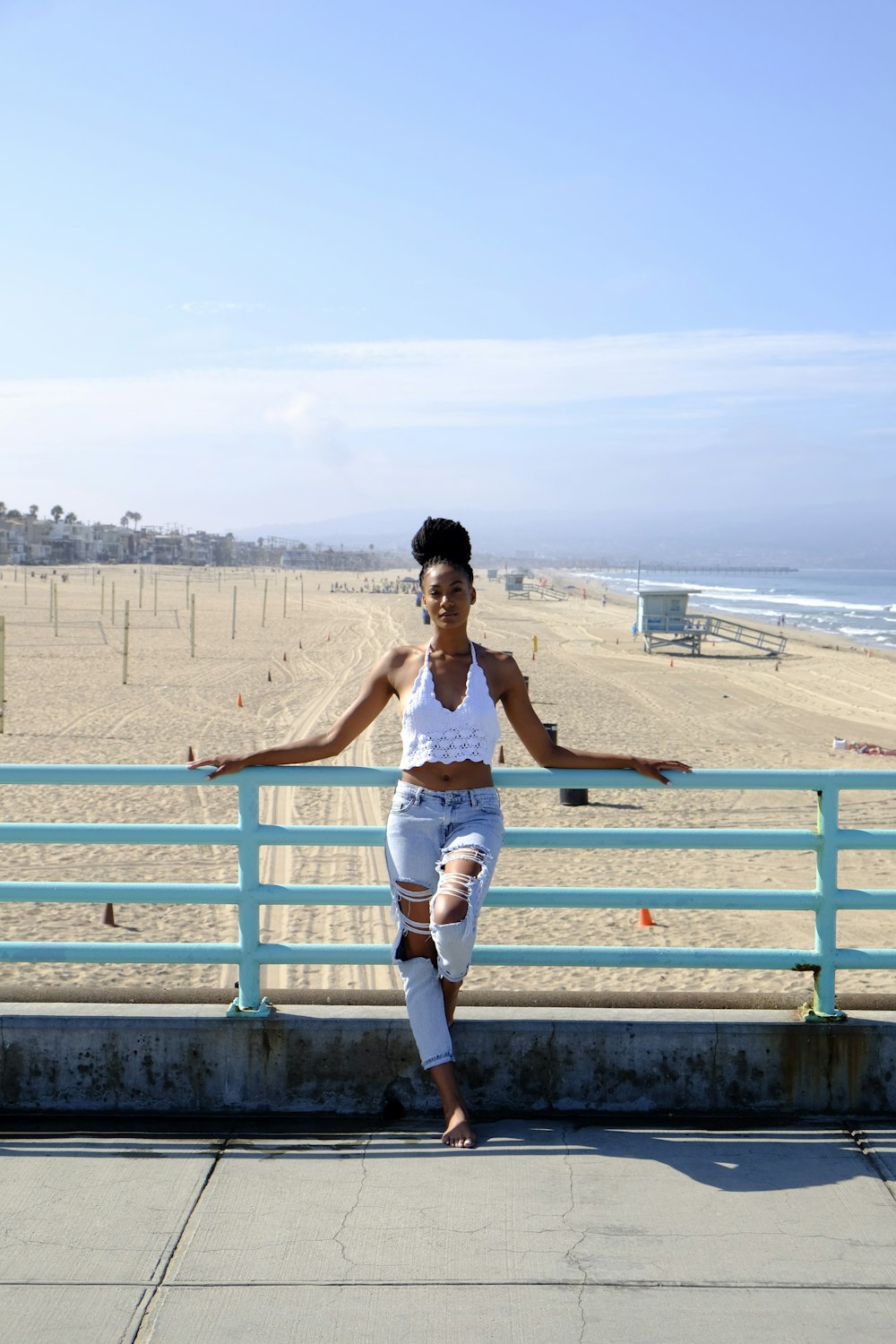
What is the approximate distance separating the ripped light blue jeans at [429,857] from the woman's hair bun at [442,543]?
30.7 inches

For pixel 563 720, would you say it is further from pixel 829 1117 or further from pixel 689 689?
pixel 829 1117

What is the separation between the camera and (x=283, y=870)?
1134 centimetres

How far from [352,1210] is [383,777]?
1341 mm

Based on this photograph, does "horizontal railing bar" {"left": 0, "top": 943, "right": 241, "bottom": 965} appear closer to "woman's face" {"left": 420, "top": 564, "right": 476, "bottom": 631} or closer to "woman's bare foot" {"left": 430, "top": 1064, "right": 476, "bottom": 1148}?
"woman's bare foot" {"left": 430, "top": 1064, "right": 476, "bottom": 1148}

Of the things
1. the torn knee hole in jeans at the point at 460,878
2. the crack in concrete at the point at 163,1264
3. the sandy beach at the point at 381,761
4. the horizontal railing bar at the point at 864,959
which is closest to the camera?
the crack in concrete at the point at 163,1264

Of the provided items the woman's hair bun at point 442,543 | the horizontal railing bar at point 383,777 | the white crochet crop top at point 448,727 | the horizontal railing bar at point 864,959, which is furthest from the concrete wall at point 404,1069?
the woman's hair bun at point 442,543

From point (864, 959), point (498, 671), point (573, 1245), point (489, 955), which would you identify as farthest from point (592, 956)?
point (573, 1245)

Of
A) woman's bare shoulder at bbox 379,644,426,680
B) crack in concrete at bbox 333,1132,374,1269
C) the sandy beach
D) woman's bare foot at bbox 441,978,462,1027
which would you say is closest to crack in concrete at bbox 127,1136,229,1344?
crack in concrete at bbox 333,1132,374,1269

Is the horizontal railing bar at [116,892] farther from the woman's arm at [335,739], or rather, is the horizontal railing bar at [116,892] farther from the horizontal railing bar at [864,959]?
the horizontal railing bar at [864,959]

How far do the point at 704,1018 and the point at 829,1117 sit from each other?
1.65 ft

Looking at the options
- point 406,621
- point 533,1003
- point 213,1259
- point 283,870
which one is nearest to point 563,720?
point 283,870

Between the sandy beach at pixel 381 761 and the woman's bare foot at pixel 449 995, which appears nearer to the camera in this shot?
the woman's bare foot at pixel 449 995

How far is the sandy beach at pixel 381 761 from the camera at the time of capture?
9398mm

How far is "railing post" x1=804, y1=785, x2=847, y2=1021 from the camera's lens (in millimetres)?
4125
